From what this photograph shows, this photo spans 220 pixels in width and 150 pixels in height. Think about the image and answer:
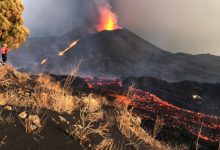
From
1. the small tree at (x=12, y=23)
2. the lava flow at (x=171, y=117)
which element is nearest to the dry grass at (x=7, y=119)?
the small tree at (x=12, y=23)

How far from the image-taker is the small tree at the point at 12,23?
15586mm

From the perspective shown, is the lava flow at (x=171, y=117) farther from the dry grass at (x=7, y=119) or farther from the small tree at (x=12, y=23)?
the dry grass at (x=7, y=119)

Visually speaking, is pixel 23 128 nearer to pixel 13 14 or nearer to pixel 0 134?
pixel 0 134

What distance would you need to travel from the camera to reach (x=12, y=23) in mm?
16906

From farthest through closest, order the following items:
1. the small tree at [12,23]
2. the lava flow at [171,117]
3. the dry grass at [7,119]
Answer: the lava flow at [171,117], the small tree at [12,23], the dry grass at [7,119]

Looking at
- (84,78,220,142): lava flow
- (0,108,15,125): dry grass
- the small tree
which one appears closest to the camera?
(0,108,15,125): dry grass

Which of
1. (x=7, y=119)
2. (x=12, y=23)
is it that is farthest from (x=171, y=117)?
(x=7, y=119)

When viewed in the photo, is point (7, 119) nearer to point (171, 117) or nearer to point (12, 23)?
point (12, 23)

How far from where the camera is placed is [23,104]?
24.0 feet

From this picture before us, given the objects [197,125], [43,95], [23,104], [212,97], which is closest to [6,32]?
[43,95]

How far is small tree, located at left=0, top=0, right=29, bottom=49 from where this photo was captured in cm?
1559

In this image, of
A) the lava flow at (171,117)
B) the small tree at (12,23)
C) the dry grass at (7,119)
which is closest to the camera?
the dry grass at (7,119)

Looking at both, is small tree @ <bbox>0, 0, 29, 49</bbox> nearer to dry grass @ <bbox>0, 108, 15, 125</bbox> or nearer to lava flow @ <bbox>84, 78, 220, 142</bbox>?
dry grass @ <bbox>0, 108, 15, 125</bbox>

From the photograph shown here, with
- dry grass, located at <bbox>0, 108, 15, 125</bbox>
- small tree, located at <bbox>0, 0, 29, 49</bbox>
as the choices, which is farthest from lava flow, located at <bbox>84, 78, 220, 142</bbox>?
dry grass, located at <bbox>0, 108, 15, 125</bbox>
